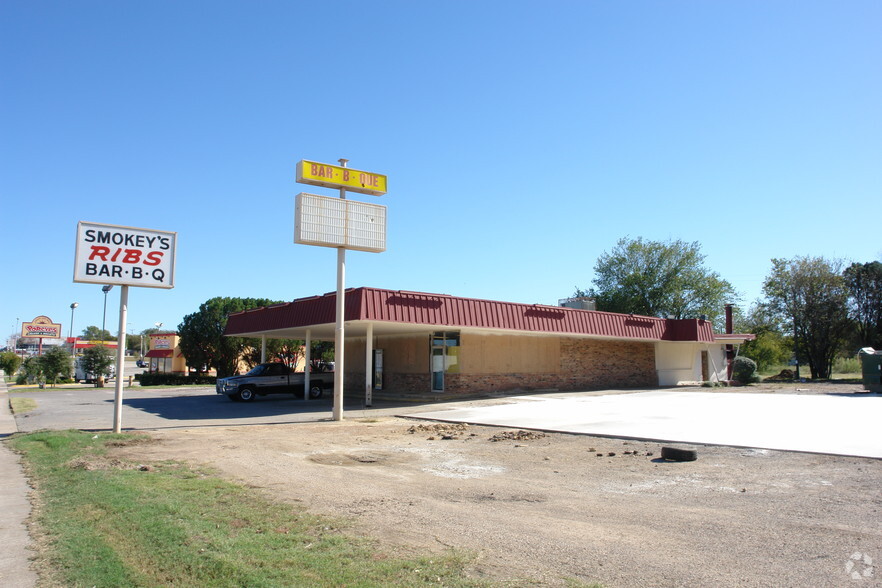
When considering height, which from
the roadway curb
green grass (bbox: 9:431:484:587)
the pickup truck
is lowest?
the roadway curb

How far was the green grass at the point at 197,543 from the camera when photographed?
4719 mm

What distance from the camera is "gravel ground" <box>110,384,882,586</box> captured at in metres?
5.05

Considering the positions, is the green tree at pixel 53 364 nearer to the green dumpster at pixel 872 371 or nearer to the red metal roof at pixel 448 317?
the red metal roof at pixel 448 317

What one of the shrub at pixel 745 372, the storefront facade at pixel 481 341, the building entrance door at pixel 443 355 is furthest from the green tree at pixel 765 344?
the building entrance door at pixel 443 355

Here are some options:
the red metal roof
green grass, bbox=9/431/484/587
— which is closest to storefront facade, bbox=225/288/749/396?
the red metal roof

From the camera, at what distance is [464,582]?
4.59 meters

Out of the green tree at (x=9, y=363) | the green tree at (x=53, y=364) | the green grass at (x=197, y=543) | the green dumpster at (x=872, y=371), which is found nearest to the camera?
the green grass at (x=197, y=543)

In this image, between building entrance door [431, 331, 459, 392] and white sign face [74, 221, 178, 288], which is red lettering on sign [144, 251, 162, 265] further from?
building entrance door [431, 331, 459, 392]

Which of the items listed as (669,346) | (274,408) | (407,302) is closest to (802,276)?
(669,346)

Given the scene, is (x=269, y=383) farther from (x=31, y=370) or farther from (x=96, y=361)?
(x=31, y=370)

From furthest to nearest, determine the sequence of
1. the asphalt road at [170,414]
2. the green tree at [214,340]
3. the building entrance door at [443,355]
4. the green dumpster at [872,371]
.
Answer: the green tree at [214,340] < the green dumpster at [872,371] < the building entrance door at [443,355] < the asphalt road at [170,414]

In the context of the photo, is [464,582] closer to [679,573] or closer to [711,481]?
[679,573]

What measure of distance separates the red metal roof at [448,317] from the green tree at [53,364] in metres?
17.5

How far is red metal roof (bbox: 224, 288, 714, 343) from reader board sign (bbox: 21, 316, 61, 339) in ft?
163
